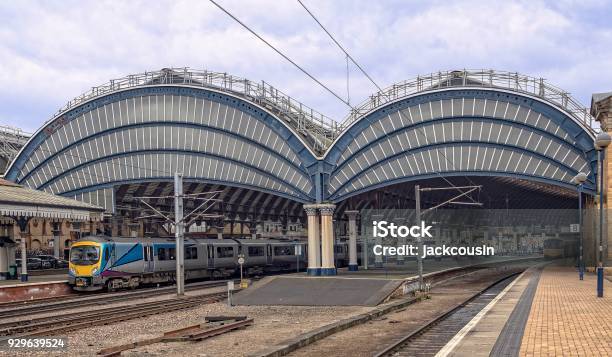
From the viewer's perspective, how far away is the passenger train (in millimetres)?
40344

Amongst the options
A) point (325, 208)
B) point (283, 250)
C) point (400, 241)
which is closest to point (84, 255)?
point (325, 208)

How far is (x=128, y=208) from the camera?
5756 cm

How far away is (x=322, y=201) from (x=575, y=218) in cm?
3986

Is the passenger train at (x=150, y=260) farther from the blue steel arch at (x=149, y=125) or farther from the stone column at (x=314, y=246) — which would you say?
the blue steel arch at (x=149, y=125)

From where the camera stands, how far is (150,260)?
1748 inches

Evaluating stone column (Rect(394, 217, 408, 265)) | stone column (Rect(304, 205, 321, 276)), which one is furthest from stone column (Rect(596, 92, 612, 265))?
stone column (Rect(394, 217, 408, 265))

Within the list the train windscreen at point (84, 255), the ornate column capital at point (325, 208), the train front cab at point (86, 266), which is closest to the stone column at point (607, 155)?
the ornate column capital at point (325, 208)

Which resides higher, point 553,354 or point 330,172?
point 330,172

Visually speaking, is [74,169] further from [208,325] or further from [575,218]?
[575,218]

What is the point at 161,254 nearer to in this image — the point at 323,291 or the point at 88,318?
the point at 323,291

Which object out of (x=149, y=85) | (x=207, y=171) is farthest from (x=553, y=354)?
(x=149, y=85)

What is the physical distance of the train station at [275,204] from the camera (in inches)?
958

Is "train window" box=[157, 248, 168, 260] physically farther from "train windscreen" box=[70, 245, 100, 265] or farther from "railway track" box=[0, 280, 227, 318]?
"train windscreen" box=[70, 245, 100, 265]

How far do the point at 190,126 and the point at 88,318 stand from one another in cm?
2740
